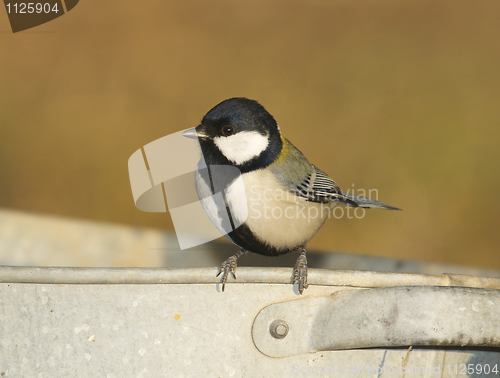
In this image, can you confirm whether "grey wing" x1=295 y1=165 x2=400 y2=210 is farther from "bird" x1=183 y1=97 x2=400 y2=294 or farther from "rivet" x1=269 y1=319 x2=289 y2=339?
"rivet" x1=269 y1=319 x2=289 y2=339

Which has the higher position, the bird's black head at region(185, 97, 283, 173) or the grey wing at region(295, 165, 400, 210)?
the bird's black head at region(185, 97, 283, 173)

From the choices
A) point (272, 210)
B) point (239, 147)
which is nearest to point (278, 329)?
point (272, 210)

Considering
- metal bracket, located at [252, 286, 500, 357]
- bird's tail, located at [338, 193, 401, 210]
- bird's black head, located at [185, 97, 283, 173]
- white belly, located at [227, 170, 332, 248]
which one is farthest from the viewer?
bird's tail, located at [338, 193, 401, 210]

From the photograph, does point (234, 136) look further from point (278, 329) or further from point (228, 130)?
point (278, 329)

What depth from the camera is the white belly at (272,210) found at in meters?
1.55

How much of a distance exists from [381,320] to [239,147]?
0.90 metres

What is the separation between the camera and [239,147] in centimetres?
167

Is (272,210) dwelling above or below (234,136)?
below

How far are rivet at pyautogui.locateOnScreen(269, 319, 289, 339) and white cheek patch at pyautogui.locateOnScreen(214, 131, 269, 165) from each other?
2.44 ft

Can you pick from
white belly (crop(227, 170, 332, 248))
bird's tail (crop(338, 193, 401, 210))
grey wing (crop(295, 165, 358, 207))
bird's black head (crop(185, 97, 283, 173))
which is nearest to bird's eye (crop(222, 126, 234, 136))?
bird's black head (crop(185, 97, 283, 173))

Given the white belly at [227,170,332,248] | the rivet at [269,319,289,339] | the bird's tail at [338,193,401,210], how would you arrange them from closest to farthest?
the rivet at [269,319,289,339]
the white belly at [227,170,332,248]
the bird's tail at [338,193,401,210]

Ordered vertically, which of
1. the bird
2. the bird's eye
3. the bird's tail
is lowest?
the bird's tail

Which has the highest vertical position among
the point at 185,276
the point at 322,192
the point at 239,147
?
the point at 239,147

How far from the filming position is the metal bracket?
35.5 inches
